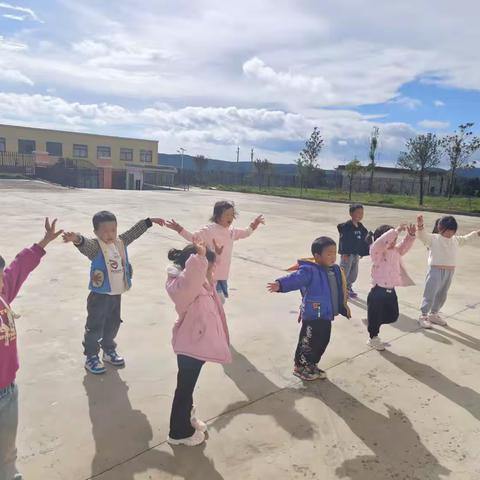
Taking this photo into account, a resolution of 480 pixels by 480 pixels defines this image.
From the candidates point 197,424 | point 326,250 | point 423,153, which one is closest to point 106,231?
point 197,424

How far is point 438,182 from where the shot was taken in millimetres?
43562

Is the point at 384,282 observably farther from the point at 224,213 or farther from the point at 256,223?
the point at 224,213

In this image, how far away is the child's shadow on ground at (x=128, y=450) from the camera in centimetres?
258

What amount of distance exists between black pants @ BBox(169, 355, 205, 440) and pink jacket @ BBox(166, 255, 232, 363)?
0.08 metres

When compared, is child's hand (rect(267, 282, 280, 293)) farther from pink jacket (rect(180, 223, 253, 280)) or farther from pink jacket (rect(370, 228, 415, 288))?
pink jacket (rect(370, 228, 415, 288))

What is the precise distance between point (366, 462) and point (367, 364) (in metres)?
1.45

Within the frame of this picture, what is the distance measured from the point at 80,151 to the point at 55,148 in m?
2.94

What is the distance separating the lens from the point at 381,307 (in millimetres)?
4461

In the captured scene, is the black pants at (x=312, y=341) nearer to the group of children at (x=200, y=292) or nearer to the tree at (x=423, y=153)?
the group of children at (x=200, y=292)

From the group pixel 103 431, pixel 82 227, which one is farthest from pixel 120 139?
pixel 103 431

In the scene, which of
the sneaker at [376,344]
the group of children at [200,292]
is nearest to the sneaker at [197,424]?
the group of children at [200,292]

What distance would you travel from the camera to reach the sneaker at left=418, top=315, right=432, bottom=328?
5.15 meters

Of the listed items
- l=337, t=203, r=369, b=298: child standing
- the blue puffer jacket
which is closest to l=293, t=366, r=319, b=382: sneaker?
the blue puffer jacket

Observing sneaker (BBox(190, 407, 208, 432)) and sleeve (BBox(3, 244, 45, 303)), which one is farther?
sneaker (BBox(190, 407, 208, 432))
